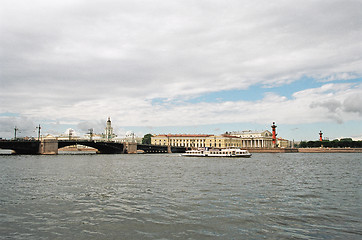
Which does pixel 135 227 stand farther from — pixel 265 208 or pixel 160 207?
pixel 265 208

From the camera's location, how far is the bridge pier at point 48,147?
Answer: 73062mm

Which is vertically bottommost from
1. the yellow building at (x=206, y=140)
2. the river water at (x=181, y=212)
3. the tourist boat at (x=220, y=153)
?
the river water at (x=181, y=212)

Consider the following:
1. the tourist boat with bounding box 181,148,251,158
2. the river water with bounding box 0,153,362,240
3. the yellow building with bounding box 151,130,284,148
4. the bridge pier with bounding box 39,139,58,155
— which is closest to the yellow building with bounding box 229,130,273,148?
the yellow building with bounding box 151,130,284,148

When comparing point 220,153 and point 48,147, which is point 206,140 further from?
point 48,147

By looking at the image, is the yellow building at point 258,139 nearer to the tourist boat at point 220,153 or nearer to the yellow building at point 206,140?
the yellow building at point 206,140

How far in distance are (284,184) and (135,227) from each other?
12.8 m

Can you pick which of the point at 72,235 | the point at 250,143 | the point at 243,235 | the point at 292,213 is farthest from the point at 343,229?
the point at 250,143

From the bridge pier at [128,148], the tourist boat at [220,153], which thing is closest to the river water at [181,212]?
the tourist boat at [220,153]

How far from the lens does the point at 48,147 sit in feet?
241

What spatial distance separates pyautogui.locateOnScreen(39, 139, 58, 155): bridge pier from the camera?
73062 mm

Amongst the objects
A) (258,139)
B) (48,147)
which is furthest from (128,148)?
(258,139)

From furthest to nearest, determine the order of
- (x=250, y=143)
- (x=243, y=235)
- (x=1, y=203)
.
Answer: (x=250, y=143) < (x=1, y=203) < (x=243, y=235)

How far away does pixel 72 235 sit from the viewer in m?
9.60

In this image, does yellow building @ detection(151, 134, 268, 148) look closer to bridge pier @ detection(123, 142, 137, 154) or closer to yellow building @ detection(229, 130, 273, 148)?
yellow building @ detection(229, 130, 273, 148)
